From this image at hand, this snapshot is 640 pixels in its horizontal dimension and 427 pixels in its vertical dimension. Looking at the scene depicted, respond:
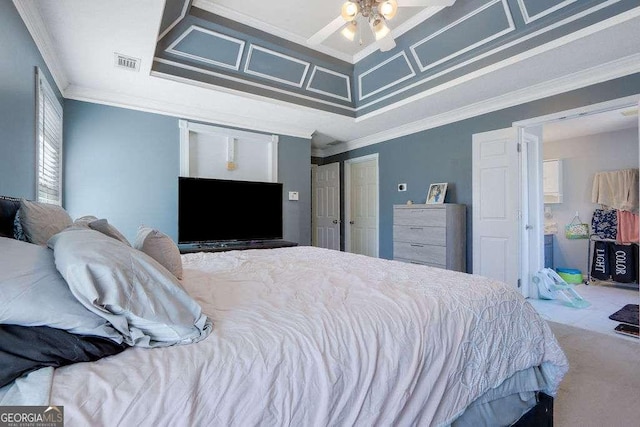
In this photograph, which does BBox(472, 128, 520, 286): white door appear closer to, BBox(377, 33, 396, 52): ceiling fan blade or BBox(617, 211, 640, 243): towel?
BBox(377, 33, 396, 52): ceiling fan blade

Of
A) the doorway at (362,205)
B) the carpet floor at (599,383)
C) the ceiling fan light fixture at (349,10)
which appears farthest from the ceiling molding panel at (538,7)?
the doorway at (362,205)

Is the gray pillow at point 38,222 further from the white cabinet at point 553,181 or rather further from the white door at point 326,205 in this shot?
the white cabinet at point 553,181

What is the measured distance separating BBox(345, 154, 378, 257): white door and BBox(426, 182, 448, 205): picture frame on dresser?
1.14m

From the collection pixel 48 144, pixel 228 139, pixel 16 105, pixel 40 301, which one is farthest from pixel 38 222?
pixel 228 139

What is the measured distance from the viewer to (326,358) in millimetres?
866

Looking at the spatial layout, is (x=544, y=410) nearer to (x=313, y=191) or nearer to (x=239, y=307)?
(x=239, y=307)

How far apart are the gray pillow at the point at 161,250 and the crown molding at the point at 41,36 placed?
1775mm

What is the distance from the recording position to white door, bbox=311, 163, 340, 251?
589 cm

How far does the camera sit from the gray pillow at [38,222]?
4.20 ft

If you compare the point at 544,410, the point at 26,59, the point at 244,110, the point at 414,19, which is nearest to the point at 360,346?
the point at 544,410

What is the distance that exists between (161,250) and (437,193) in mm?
3553

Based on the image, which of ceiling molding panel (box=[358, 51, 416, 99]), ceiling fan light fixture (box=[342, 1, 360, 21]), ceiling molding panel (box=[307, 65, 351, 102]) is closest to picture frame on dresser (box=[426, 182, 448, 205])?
ceiling molding panel (box=[358, 51, 416, 99])

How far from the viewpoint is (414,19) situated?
3.04 m

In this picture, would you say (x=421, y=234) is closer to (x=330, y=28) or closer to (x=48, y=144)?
(x=330, y=28)
